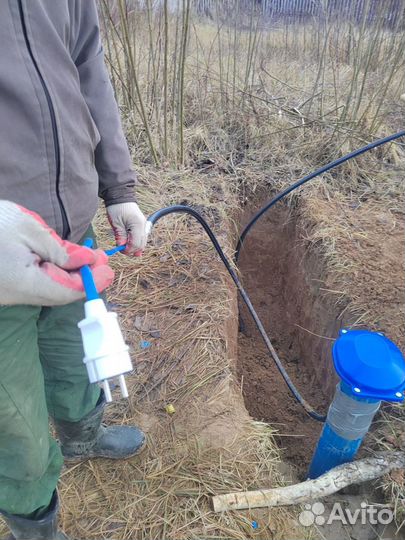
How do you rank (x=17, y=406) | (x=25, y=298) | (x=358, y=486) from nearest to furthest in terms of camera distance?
(x=25, y=298), (x=17, y=406), (x=358, y=486)

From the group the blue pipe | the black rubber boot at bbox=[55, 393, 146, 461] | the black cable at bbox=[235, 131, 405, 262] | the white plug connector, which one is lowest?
the black rubber boot at bbox=[55, 393, 146, 461]

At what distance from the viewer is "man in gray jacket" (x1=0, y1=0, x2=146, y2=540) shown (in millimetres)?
877

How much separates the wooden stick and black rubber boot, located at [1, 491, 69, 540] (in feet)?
1.84

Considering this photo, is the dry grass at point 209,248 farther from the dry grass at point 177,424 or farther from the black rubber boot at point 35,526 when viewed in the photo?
the black rubber boot at point 35,526

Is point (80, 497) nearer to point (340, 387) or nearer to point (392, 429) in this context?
point (340, 387)

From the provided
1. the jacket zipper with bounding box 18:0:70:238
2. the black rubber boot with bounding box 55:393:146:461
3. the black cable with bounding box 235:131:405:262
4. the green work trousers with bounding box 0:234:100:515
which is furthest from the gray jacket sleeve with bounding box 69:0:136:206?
the black cable with bounding box 235:131:405:262

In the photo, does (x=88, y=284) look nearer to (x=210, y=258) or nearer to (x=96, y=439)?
(x=96, y=439)

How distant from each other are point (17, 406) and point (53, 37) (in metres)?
0.91

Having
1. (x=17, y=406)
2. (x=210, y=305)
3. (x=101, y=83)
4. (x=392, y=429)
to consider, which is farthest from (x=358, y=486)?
Answer: (x=101, y=83)

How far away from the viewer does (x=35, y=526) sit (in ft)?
4.06

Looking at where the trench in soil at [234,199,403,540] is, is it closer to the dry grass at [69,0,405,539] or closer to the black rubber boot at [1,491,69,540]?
the dry grass at [69,0,405,539]

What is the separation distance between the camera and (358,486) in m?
1.76

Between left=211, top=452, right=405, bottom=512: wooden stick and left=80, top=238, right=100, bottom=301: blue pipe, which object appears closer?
left=80, top=238, right=100, bottom=301: blue pipe

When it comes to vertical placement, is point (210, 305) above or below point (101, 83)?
below
